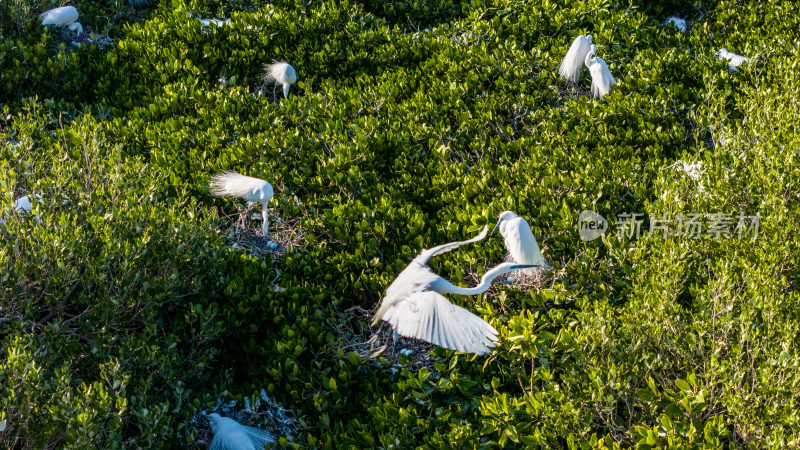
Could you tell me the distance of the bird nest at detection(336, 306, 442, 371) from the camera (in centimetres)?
535

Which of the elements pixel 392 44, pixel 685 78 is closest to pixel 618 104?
pixel 685 78

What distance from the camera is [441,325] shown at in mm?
4547

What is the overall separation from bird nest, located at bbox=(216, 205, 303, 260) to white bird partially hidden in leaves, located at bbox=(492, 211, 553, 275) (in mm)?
1878

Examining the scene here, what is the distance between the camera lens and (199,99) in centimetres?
812

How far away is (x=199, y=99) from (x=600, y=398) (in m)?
5.68

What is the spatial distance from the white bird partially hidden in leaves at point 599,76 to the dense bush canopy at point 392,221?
0.86 feet

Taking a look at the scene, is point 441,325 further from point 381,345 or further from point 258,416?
point 258,416

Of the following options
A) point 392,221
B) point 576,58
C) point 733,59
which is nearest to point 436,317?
point 392,221

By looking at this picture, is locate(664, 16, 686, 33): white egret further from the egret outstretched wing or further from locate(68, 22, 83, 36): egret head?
locate(68, 22, 83, 36): egret head

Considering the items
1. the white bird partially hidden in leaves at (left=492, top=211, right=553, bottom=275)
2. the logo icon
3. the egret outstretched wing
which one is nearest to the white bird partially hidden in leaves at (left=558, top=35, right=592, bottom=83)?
the logo icon

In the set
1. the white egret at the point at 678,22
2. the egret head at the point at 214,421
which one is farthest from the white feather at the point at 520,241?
the white egret at the point at 678,22

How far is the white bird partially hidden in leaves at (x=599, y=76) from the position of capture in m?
8.22

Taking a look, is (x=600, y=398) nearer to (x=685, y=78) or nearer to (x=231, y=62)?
(x=685, y=78)

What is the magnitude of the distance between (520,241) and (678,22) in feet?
21.4
